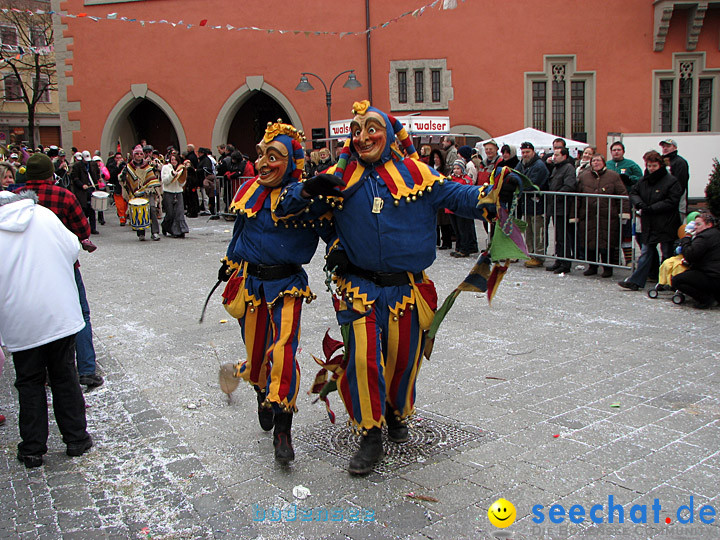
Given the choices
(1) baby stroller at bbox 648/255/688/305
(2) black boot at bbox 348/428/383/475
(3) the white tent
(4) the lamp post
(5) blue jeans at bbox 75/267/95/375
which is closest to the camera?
(2) black boot at bbox 348/428/383/475

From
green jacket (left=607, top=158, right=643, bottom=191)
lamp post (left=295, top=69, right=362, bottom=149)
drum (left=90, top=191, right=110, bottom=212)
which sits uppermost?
lamp post (left=295, top=69, right=362, bottom=149)

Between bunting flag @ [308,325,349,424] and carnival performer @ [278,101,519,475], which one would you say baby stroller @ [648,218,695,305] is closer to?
carnival performer @ [278,101,519,475]

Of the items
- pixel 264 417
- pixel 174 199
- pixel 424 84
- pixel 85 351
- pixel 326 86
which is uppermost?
pixel 326 86

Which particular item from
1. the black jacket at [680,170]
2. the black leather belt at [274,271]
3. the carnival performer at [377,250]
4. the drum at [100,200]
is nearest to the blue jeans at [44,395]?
the black leather belt at [274,271]

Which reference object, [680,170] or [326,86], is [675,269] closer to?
[680,170]

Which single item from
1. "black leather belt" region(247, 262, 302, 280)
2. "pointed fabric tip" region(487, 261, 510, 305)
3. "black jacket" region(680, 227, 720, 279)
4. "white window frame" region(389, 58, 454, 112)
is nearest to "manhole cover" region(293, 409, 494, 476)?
"pointed fabric tip" region(487, 261, 510, 305)

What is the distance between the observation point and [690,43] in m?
22.5

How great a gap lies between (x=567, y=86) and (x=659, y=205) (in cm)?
1554

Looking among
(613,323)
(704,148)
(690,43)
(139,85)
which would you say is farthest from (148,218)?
(690,43)

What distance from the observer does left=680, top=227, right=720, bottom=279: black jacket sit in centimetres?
782

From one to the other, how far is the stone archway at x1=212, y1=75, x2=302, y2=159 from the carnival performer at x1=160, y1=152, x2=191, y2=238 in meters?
9.70

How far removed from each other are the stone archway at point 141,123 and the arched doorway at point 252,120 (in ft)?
7.87

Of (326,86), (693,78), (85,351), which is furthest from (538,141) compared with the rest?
(85,351)

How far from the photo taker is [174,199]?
595 inches
